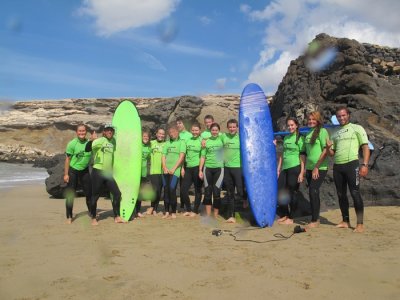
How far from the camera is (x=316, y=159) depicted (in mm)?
5012

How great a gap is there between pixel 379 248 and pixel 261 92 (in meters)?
3.05

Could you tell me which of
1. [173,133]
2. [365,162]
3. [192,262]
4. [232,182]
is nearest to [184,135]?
[173,133]

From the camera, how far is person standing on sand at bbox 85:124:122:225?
5.36 metres

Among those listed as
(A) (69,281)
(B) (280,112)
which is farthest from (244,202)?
(B) (280,112)

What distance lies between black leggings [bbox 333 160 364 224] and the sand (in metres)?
0.28

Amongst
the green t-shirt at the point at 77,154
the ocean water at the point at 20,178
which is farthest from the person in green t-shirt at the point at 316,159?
the ocean water at the point at 20,178

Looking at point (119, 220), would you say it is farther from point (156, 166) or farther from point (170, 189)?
point (156, 166)

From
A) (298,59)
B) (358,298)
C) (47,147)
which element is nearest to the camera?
(358,298)

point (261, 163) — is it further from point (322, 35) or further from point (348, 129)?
point (322, 35)

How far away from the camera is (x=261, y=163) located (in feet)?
18.1

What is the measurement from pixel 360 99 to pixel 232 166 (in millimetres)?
3699

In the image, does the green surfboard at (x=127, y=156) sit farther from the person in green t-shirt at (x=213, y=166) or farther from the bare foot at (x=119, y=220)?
the person in green t-shirt at (x=213, y=166)

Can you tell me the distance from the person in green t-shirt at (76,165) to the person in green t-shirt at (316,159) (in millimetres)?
3050

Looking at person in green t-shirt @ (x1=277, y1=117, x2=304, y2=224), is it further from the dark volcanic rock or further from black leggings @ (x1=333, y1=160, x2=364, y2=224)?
the dark volcanic rock
